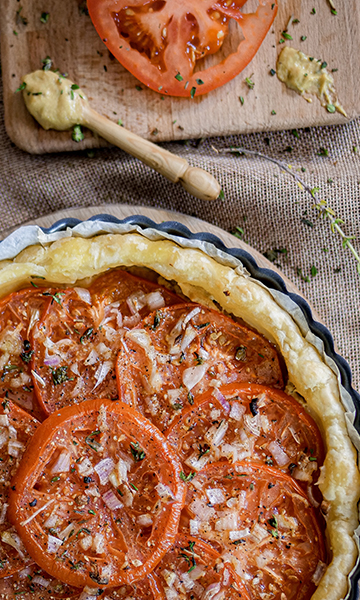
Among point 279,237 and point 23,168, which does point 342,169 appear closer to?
point 279,237

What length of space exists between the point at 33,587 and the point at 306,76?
324 cm

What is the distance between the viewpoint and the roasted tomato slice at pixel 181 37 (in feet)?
11.1

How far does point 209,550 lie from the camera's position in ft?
8.86

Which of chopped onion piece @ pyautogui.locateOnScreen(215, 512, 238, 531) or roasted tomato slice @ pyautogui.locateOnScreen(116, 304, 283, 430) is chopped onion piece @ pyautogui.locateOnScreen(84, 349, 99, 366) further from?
chopped onion piece @ pyautogui.locateOnScreen(215, 512, 238, 531)

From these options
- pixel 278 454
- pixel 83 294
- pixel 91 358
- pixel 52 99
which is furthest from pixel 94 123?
pixel 278 454

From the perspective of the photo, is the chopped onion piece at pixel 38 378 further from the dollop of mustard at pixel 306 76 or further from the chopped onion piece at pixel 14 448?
the dollop of mustard at pixel 306 76

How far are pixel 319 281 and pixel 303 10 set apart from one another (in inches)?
66.9

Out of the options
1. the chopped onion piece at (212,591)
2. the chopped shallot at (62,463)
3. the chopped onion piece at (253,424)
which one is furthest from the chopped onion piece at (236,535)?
the chopped shallot at (62,463)

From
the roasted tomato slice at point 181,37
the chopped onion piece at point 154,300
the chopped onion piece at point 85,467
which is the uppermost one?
the roasted tomato slice at point 181,37

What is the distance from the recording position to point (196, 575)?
2.72 metres

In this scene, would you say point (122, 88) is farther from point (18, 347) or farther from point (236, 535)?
point (236, 535)

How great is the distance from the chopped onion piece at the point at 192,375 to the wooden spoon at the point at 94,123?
1080 mm

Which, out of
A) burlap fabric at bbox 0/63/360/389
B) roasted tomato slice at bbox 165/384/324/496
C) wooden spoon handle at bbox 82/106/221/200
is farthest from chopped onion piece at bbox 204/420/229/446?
wooden spoon handle at bbox 82/106/221/200

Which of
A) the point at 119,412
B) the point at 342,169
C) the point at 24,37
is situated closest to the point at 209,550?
the point at 119,412
